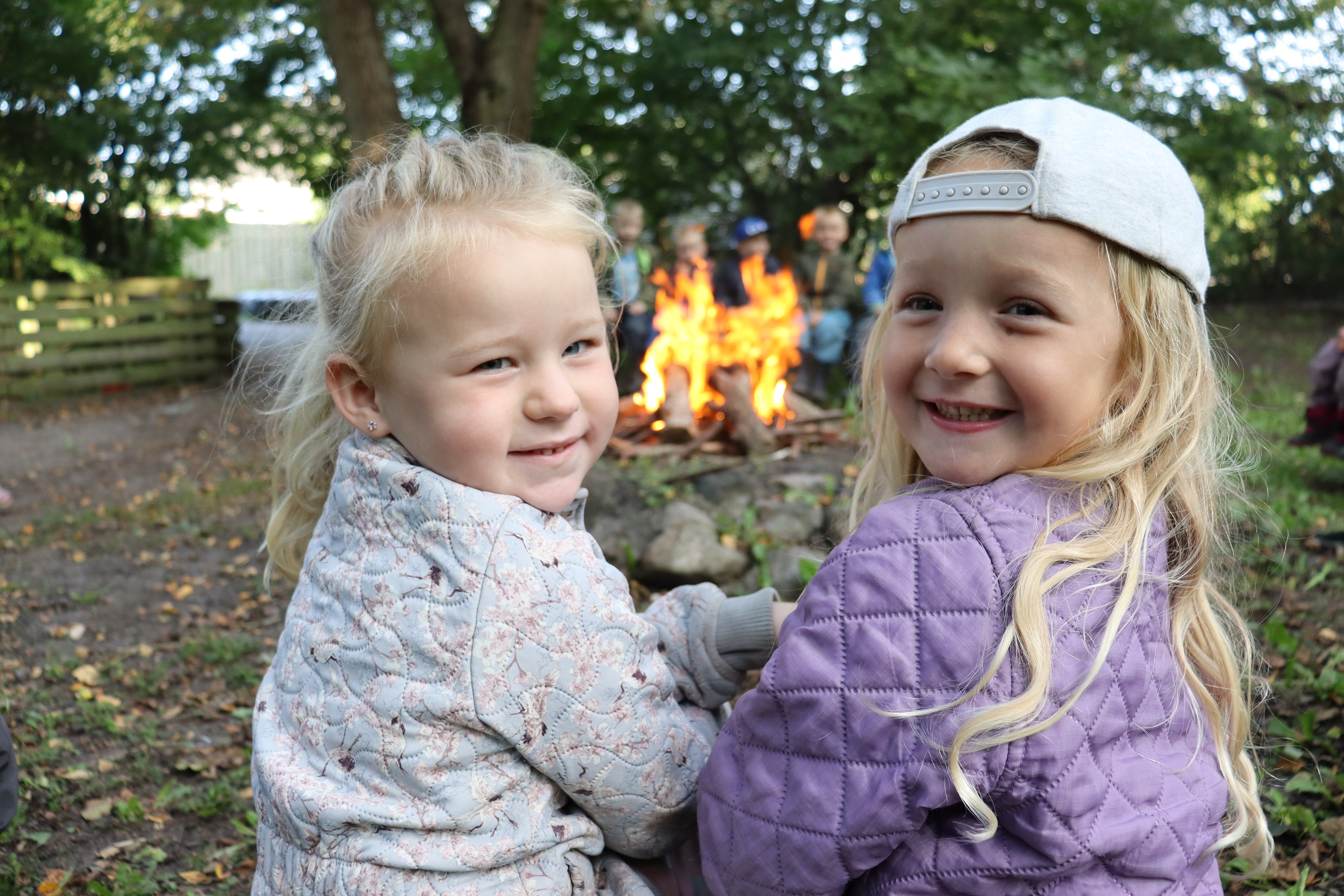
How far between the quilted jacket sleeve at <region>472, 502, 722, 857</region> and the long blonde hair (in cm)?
45

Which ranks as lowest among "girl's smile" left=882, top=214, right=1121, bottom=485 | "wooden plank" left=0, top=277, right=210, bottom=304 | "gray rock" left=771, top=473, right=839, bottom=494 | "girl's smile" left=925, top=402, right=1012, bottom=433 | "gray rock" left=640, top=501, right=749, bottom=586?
"gray rock" left=640, top=501, right=749, bottom=586

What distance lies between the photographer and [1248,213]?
15.2 meters

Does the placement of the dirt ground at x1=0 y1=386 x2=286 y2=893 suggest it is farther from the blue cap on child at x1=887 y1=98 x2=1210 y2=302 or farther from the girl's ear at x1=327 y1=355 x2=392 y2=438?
the blue cap on child at x1=887 y1=98 x2=1210 y2=302

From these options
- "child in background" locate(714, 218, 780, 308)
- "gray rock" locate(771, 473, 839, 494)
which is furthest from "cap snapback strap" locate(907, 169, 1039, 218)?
"child in background" locate(714, 218, 780, 308)

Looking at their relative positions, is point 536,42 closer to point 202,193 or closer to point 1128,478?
point 1128,478

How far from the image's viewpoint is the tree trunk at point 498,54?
26.9 feet

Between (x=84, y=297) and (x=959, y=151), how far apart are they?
14626 millimetres

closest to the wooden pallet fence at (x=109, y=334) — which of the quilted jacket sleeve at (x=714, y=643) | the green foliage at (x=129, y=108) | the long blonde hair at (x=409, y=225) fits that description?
the green foliage at (x=129, y=108)

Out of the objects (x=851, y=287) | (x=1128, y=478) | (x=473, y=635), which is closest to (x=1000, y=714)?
(x=1128, y=478)

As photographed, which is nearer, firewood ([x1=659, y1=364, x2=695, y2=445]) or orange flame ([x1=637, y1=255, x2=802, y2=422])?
firewood ([x1=659, y1=364, x2=695, y2=445])

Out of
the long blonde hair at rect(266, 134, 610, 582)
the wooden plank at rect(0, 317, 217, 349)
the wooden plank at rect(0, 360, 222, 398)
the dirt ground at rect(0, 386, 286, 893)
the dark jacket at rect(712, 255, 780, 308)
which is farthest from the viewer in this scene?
the wooden plank at rect(0, 317, 217, 349)

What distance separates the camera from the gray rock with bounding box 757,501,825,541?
519cm

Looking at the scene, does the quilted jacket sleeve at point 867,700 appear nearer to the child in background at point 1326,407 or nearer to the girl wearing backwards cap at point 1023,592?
the girl wearing backwards cap at point 1023,592

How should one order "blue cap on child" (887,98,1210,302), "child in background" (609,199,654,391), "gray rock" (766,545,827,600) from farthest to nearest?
"child in background" (609,199,654,391), "gray rock" (766,545,827,600), "blue cap on child" (887,98,1210,302)
